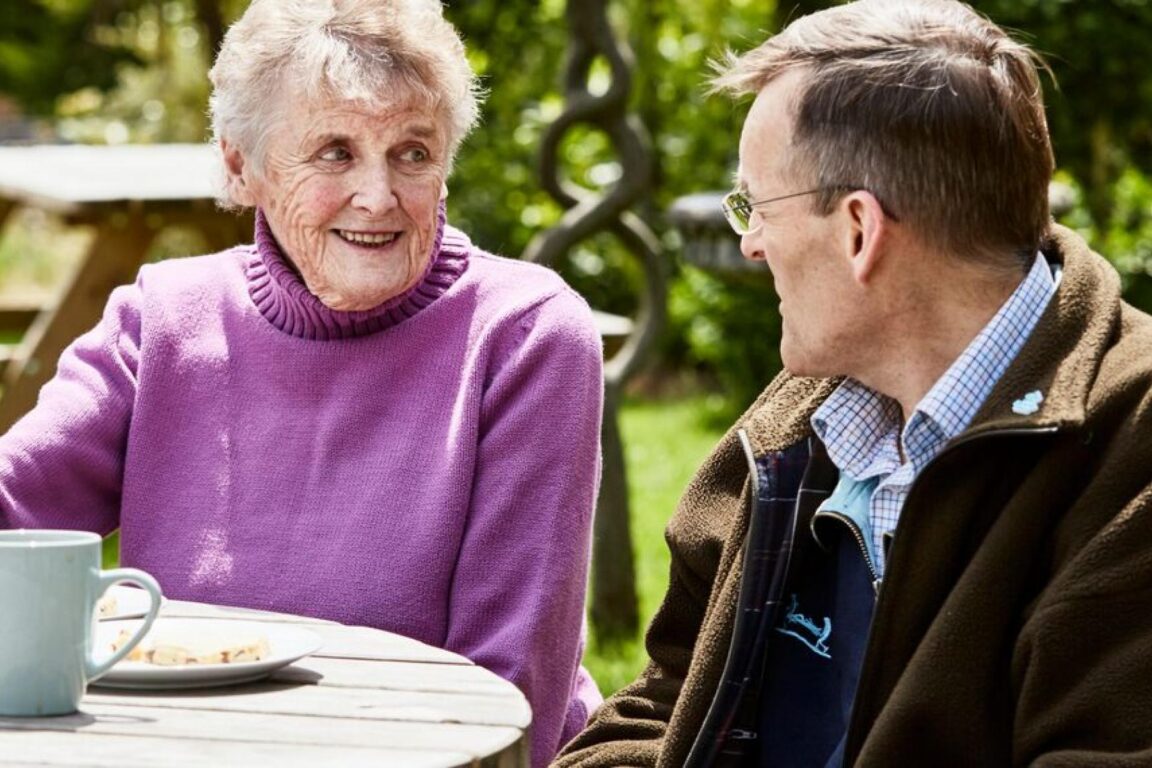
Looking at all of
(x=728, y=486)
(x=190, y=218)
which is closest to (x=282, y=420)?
(x=728, y=486)

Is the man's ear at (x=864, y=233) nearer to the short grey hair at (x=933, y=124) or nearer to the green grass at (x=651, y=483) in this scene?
the short grey hair at (x=933, y=124)

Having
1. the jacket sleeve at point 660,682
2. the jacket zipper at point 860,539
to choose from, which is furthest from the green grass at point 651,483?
the jacket zipper at point 860,539

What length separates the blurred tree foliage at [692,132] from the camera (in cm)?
814

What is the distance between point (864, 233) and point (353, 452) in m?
0.98

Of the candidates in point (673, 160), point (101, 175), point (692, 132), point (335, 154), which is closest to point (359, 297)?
point (335, 154)

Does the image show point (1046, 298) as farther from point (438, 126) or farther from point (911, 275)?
point (438, 126)

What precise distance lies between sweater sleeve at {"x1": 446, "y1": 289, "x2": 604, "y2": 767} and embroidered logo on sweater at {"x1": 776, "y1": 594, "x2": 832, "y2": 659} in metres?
0.49

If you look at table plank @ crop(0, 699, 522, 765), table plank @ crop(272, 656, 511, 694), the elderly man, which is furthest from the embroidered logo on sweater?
table plank @ crop(0, 699, 522, 765)

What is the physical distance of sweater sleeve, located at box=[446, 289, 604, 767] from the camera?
260 cm

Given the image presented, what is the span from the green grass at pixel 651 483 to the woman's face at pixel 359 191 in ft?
5.67

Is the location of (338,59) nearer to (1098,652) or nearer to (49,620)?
(49,620)

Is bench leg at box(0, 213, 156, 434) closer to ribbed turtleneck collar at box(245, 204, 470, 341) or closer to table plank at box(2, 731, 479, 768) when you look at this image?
ribbed turtleneck collar at box(245, 204, 470, 341)

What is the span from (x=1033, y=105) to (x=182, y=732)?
1106 millimetres

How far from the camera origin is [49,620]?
1825 millimetres
